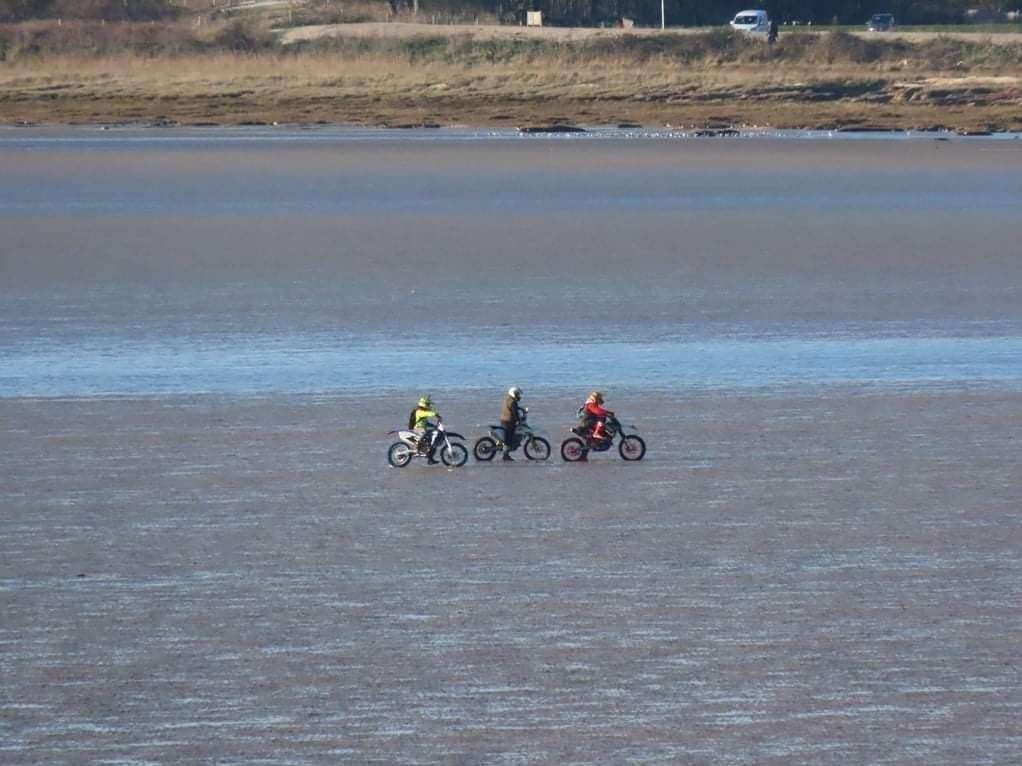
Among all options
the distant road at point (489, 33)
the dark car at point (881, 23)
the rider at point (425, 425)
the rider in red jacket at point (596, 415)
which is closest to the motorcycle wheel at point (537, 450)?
the rider in red jacket at point (596, 415)

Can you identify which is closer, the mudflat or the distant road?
the mudflat

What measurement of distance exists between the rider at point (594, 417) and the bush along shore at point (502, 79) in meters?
39.3

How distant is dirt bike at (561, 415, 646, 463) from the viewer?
13.2 meters

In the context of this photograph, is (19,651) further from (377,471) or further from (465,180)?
(465,180)

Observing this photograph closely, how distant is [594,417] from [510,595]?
10.1 feet

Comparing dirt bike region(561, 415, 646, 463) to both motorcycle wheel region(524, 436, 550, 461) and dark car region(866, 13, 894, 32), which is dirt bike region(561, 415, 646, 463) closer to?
motorcycle wheel region(524, 436, 550, 461)

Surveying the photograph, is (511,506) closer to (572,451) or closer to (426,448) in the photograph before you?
(426,448)

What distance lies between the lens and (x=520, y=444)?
43.3 ft

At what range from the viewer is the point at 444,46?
228ft

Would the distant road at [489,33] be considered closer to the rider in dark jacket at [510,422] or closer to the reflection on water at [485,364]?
the reflection on water at [485,364]

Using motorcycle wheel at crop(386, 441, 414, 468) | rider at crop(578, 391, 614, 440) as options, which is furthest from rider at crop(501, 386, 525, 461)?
motorcycle wheel at crop(386, 441, 414, 468)

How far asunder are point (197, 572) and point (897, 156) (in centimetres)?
3416

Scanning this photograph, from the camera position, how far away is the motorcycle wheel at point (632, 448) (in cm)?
1332

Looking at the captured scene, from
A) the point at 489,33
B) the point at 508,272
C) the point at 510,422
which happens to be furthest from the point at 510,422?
the point at 489,33
